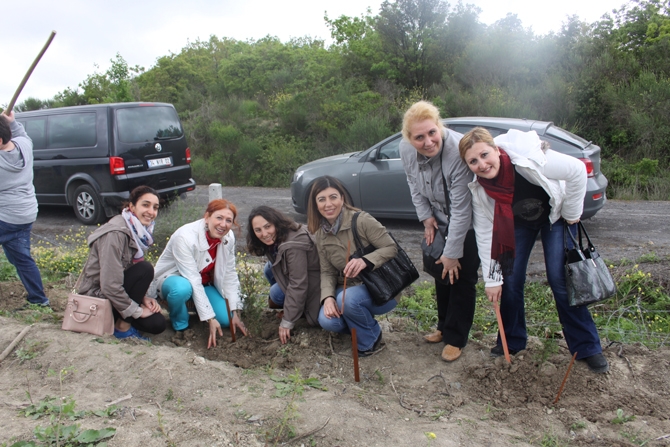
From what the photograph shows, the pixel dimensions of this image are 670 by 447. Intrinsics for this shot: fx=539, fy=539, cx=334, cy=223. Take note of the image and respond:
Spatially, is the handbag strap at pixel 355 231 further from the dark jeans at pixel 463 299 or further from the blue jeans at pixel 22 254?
the blue jeans at pixel 22 254

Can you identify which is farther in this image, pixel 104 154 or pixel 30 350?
pixel 104 154

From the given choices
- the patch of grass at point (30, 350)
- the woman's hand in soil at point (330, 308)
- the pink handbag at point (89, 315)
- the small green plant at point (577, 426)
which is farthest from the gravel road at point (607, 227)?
the patch of grass at point (30, 350)

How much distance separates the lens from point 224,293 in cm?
435

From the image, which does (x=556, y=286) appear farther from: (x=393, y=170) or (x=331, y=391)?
(x=393, y=170)

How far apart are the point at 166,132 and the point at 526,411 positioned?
7.98m

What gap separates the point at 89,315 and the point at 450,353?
2576 mm

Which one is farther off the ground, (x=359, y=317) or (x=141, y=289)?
(x=141, y=289)

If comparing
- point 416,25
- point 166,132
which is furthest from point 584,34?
point 166,132

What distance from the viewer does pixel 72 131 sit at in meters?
9.11

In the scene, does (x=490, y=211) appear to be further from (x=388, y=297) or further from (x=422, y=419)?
(x=422, y=419)

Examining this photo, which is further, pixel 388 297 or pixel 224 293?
pixel 224 293

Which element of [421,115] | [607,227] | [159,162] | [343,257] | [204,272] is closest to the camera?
[421,115]

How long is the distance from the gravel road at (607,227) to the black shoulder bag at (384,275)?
2299 mm

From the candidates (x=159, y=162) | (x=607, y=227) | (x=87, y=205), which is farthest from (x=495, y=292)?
(x=87, y=205)
